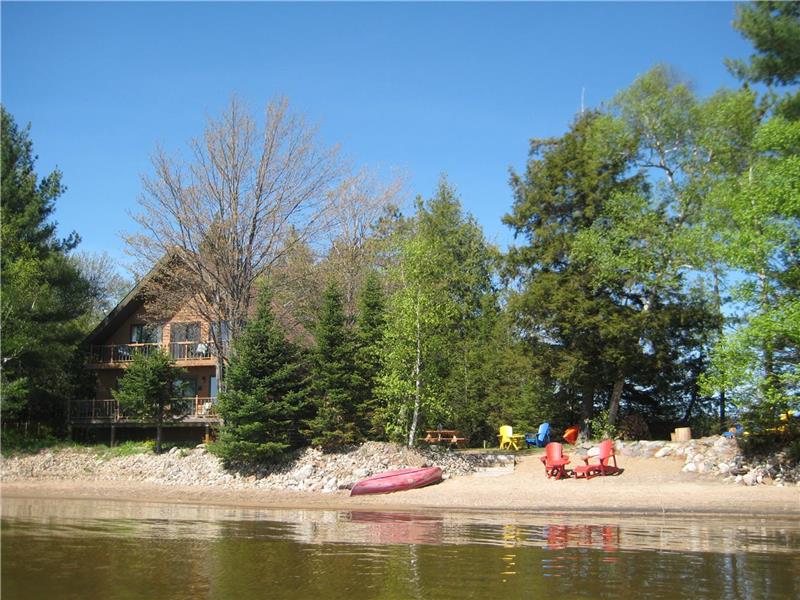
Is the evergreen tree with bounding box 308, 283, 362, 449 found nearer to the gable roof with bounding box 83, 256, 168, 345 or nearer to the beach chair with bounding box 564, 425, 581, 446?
the beach chair with bounding box 564, 425, 581, 446

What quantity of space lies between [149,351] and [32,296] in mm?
5949

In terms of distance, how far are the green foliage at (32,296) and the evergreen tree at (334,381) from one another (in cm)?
1288

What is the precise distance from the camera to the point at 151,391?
107 ft

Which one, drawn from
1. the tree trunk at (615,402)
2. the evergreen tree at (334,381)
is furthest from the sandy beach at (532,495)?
the tree trunk at (615,402)

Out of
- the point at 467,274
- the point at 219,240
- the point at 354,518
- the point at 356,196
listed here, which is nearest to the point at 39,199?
the point at 219,240

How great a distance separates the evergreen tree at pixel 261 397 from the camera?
28.4 m

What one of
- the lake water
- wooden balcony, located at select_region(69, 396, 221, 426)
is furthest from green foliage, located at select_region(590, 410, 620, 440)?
wooden balcony, located at select_region(69, 396, 221, 426)

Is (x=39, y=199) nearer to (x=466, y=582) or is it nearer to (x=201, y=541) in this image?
(x=201, y=541)

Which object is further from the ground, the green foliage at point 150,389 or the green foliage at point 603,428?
the green foliage at point 150,389

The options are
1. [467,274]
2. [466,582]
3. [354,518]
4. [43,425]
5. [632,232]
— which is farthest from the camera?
[467,274]

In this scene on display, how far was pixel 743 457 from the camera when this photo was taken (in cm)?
2500

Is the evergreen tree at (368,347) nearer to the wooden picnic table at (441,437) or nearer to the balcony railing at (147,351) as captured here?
the wooden picnic table at (441,437)

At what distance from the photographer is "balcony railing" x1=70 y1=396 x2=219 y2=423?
35.4 m

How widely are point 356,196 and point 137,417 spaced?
15890 millimetres
